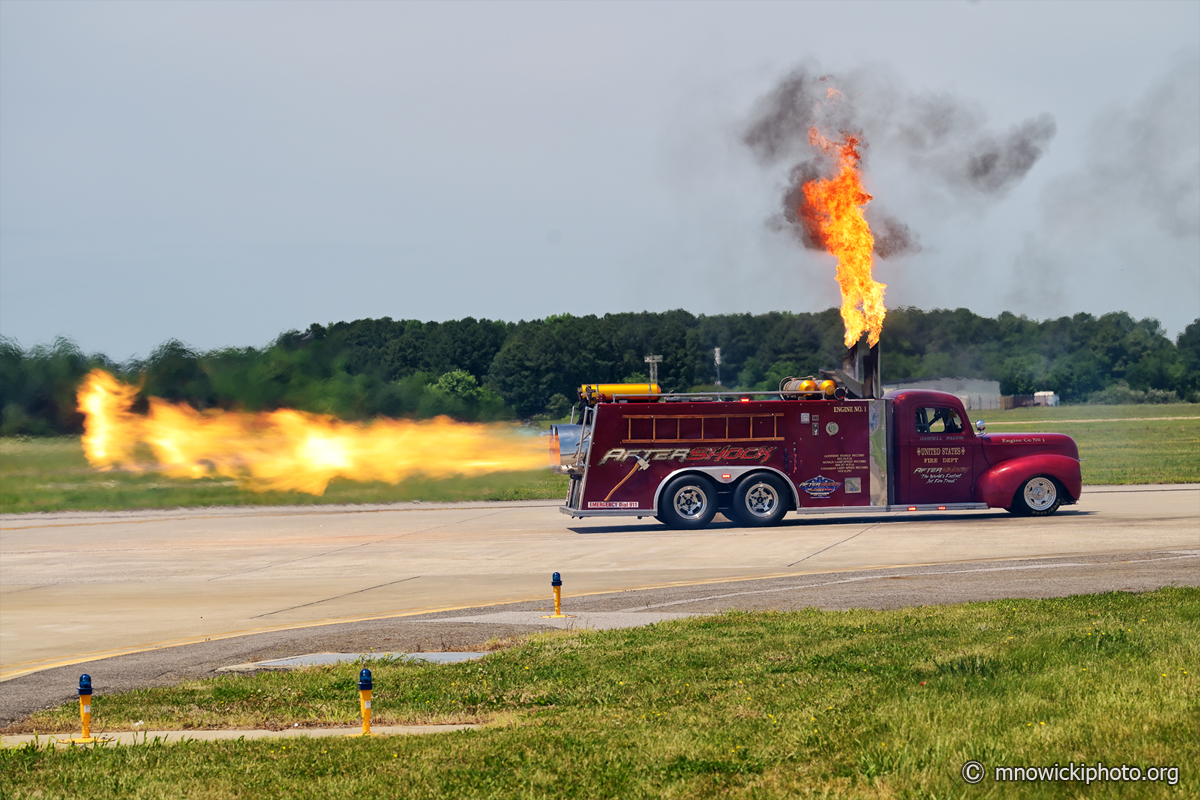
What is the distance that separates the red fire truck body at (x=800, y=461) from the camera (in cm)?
2506

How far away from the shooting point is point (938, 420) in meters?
26.3

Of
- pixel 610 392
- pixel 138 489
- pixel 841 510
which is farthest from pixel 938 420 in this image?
pixel 138 489

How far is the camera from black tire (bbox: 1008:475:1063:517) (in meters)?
26.3

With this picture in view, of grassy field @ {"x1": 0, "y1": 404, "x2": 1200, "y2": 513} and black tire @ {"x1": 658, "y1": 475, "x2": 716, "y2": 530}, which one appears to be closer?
black tire @ {"x1": 658, "y1": 475, "x2": 716, "y2": 530}

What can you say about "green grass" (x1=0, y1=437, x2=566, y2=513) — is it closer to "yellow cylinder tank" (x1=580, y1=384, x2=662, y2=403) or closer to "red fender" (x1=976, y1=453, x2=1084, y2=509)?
"yellow cylinder tank" (x1=580, y1=384, x2=662, y2=403)

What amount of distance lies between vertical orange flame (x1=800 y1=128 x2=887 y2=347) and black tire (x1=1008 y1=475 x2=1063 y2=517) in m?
4.99

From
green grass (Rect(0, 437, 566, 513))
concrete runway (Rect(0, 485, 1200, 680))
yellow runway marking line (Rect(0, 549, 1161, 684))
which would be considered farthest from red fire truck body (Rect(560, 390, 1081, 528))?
green grass (Rect(0, 437, 566, 513))

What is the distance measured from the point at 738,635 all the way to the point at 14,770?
22.8ft

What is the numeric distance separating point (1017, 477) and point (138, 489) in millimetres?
24190

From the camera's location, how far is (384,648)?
496 inches

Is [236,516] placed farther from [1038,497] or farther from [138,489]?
[1038,497]

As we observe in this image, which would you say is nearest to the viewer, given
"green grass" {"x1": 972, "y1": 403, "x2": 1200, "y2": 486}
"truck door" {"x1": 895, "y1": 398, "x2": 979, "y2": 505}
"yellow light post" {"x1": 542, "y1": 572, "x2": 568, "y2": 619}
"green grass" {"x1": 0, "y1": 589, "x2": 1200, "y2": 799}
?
"green grass" {"x1": 0, "y1": 589, "x2": 1200, "y2": 799}

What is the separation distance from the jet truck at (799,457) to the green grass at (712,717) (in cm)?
1272

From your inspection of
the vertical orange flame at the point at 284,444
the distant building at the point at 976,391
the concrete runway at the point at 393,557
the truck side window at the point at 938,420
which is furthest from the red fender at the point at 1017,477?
the distant building at the point at 976,391
